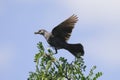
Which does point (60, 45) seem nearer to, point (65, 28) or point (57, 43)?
point (57, 43)

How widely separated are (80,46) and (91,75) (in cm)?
137

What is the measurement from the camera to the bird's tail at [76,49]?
11941mm

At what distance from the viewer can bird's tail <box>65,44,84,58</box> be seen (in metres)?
11.9

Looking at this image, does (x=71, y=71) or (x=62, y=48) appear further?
(x=62, y=48)

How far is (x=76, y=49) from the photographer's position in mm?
12281

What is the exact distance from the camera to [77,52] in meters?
12.2

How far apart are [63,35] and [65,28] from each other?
25 centimetres

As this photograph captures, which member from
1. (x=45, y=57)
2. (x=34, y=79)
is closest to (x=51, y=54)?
(x=45, y=57)

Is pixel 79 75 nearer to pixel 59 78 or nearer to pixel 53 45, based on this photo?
pixel 59 78

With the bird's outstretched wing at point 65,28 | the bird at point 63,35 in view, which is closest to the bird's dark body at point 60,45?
the bird at point 63,35

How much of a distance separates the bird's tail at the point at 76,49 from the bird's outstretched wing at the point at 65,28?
0.95ft

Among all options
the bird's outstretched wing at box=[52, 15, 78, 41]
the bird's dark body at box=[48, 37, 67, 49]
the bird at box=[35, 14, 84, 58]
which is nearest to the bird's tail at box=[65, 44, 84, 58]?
the bird at box=[35, 14, 84, 58]

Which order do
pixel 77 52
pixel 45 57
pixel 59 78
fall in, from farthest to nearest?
1. pixel 77 52
2. pixel 45 57
3. pixel 59 78

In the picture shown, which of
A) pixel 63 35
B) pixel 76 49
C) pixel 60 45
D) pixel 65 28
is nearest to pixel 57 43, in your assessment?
pixel 60 45
